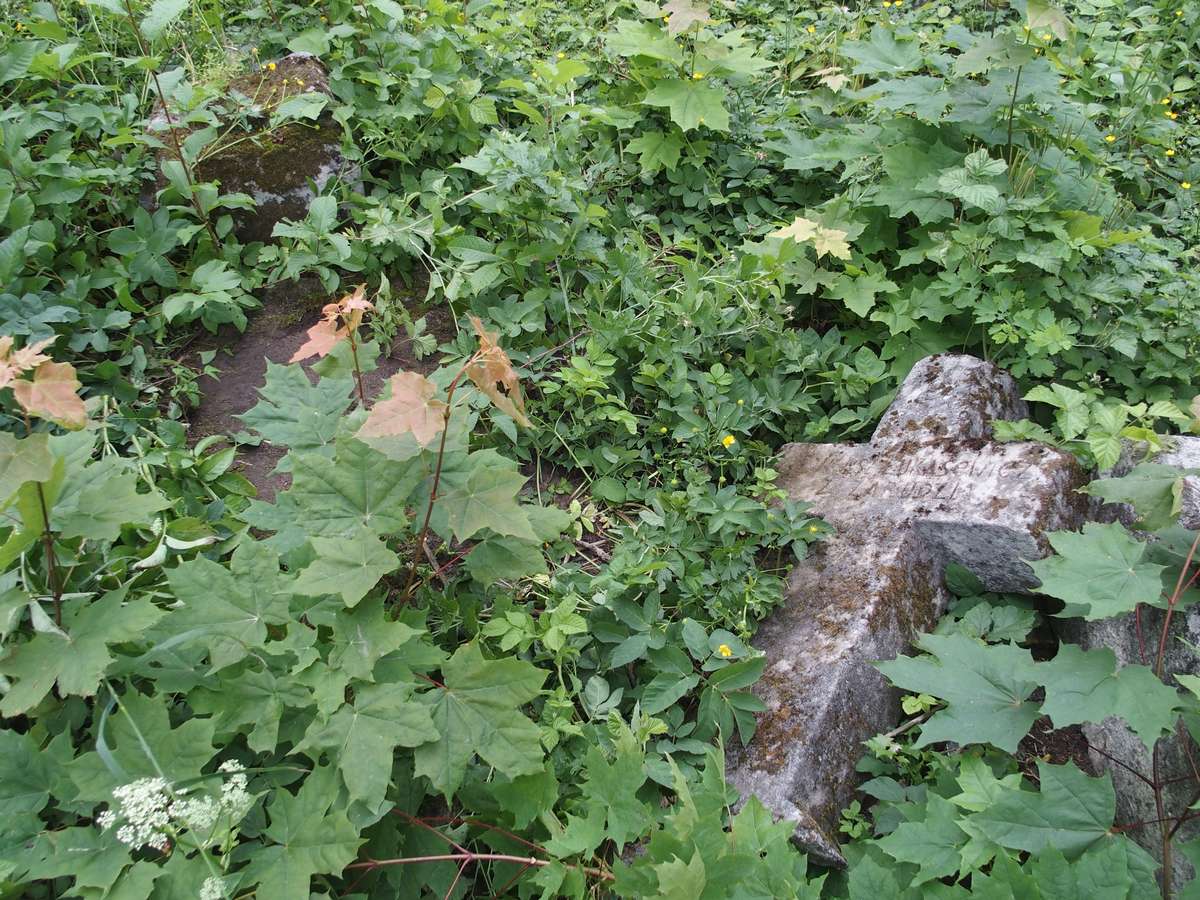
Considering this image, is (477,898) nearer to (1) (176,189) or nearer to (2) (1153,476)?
(2) (1153,476)

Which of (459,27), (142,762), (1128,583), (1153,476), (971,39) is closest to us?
(142,762)

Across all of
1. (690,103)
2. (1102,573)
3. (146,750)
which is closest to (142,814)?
(146,750)

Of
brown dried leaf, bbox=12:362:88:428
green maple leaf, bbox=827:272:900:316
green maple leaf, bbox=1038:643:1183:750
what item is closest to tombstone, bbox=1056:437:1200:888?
green maple leaf, bbox=1038:643:1183:750

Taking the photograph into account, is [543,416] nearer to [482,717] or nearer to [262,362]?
[262,362]

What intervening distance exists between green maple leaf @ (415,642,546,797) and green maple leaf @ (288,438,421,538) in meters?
0.43

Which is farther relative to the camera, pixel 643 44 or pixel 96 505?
pixel 643 44

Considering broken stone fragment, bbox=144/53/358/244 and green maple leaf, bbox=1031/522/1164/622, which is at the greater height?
broken stone fragment, bbox=144/53/358/244

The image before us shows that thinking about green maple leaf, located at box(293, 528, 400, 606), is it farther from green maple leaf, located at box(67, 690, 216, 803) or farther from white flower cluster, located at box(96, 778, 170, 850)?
white flower cluster, located at box(96, 778, 170, 850)

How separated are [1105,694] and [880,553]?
879 millimetres

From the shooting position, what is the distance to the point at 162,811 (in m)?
1.78

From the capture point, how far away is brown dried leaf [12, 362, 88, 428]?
6.32 ft

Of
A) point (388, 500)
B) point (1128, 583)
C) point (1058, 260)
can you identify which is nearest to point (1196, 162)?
point (1058, 260)

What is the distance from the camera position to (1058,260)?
3559 millimetres

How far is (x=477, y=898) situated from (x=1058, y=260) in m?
3.28
